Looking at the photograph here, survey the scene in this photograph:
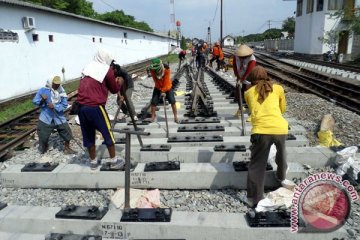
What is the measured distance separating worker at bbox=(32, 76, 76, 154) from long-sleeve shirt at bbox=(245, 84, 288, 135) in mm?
3646

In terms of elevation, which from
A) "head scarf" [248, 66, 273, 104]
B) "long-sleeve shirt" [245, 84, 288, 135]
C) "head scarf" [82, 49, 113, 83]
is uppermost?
"head scarf" [82, 49, 113, 83]

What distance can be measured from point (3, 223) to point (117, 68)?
357 cm

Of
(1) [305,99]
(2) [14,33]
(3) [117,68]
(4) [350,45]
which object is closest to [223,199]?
(3) [117,68]

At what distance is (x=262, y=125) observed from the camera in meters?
3.40

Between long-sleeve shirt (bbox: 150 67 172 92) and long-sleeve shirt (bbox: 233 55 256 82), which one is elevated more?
long-sleeve shirt (bbox: 233 55 256 82)

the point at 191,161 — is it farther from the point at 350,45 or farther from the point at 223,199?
the point at 350,45

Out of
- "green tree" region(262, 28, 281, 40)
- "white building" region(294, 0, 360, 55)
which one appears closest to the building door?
"white building" region(294, 0, 360, 55)

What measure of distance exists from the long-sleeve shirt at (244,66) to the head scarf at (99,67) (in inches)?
117

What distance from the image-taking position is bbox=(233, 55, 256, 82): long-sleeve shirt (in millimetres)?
5984

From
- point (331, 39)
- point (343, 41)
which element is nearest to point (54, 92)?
point (331, 39)

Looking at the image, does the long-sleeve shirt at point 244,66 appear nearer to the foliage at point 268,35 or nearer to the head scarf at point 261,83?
the head scarf at point 261,83

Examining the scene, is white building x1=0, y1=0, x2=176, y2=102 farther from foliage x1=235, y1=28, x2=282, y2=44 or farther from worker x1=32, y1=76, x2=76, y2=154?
foliage x1=235, y1=28, x2=282, y2=44

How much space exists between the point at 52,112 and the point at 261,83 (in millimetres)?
4006

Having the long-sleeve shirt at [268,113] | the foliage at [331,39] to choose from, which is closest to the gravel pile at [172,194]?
the long-sleeve shirt at [268,113]
